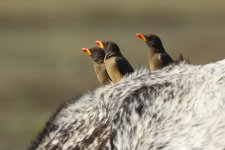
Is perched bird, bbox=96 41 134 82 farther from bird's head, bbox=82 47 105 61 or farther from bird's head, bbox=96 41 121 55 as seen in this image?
bird's head, bbox=82 47 105 61

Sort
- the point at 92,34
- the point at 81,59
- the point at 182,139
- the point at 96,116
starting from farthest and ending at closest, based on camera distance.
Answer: the point at 92,34, the point at 81,59, the point at 96,116, the point at 182,139

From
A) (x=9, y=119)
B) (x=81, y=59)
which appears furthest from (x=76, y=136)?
(x=81, y=59)

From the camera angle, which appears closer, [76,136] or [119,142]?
[119,142]

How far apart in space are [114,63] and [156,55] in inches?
14.5

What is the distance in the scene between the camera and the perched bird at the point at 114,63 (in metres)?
8.19

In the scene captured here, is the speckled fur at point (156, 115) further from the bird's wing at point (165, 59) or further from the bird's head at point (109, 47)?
the bird's head at point (109, 47)

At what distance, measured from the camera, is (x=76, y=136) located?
589 centimetres

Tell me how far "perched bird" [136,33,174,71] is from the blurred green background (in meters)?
7.17

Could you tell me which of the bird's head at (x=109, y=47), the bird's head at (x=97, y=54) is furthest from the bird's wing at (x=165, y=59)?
the bird's head at (x=97, y=54)

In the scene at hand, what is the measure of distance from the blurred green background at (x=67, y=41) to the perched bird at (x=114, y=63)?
23.9 ft

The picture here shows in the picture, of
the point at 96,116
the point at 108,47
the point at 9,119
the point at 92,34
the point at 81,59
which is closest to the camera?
the point at 96,116

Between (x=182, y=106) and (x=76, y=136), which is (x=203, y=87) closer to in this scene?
(x=182, y=106)

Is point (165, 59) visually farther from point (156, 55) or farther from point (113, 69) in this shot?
point (113, 69)

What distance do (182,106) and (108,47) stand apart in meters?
3.00
